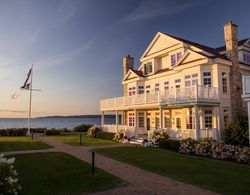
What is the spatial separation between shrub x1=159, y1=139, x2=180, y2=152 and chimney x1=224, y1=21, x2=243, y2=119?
21.2 ft

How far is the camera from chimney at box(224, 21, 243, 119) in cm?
1977

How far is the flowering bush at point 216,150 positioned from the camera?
12750 mm

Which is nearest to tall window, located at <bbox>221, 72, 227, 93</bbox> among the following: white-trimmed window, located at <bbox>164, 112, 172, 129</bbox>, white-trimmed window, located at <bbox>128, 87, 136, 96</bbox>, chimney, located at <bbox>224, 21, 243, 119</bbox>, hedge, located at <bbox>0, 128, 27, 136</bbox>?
chimney, located at <bbox>224, 21, 243, 119</bbox>

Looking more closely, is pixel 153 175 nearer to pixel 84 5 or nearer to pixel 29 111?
pixel 84 5

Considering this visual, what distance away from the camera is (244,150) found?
42.2 ft

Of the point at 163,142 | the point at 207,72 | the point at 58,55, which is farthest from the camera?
the point at 58,55

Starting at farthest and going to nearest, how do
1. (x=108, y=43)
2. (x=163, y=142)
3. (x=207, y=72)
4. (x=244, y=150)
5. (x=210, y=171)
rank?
(x=108, y=43) < (x=207, y=72) < (x=163, y=142) < (x=244, y=150) < (x=210, y=171)

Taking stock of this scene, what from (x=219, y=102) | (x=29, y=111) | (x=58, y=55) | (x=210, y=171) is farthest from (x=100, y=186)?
(x=29, y=111)

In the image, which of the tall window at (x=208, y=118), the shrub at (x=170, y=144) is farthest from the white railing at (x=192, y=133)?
the shrub at (x=170, y=144)

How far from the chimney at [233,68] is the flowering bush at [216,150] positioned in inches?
249

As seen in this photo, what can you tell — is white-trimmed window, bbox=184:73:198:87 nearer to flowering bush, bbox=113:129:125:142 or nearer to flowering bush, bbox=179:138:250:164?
flowering bush, bbox=179:138:250:164

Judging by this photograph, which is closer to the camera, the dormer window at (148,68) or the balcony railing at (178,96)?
the balcony railing at (178,96)

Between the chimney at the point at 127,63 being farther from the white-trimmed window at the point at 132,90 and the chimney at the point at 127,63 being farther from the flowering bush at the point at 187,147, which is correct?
the flowering bush at the point at 187,147

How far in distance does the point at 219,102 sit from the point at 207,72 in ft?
9.48
